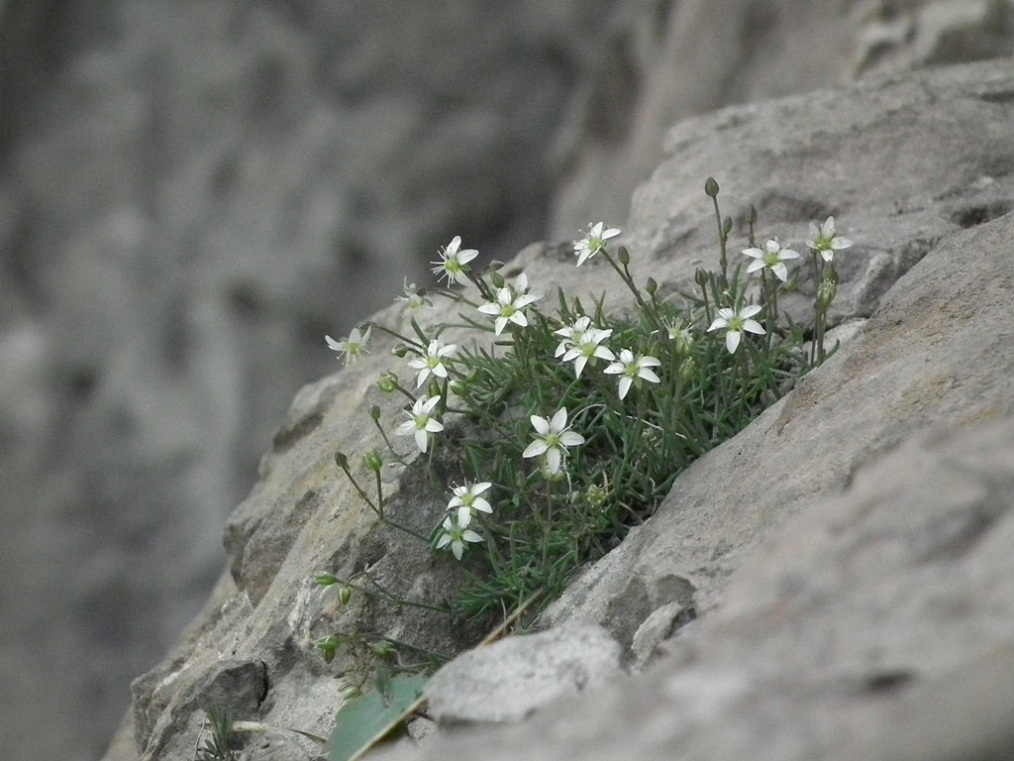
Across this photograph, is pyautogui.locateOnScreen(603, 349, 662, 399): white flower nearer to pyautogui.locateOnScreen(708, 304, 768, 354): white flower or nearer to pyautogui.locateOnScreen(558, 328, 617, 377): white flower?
pyautogui.locateOnScreen(558, 328, 617, 377): white flower

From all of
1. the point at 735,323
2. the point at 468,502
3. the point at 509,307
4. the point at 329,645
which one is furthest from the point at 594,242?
the point at 329,645

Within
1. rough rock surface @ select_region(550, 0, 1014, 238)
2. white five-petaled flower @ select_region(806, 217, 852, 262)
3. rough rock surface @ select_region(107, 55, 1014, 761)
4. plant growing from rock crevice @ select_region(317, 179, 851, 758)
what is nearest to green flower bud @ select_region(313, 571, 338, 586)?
plant growing from rock crevice @ select_region(317, 179, 851, 758)

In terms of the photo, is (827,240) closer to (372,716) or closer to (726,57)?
(372,716)

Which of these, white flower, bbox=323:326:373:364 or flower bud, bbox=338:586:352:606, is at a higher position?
white flower, bbox=323:326:373:364

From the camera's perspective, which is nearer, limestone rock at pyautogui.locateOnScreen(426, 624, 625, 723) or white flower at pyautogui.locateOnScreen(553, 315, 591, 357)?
limestone rock at pyautogui.locateOnScreen(426, 624, 625, 723)

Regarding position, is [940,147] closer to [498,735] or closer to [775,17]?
[498,735]

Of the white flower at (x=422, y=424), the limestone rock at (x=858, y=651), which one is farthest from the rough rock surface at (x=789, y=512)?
the white flower at (x=422, y=424)
